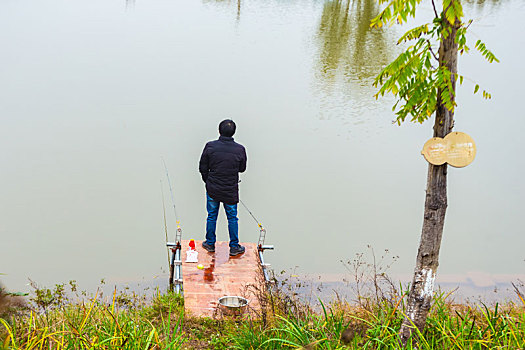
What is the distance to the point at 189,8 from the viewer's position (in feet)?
60.6

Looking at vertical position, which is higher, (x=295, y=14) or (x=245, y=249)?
(x=295, y=14)

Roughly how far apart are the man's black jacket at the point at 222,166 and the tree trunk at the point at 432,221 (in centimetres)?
255

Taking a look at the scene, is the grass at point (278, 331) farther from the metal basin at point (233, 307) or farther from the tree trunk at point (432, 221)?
the metal basin at point (233, 307)

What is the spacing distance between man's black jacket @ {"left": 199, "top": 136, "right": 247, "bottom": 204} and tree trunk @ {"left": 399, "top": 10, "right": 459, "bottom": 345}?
2.55 meters

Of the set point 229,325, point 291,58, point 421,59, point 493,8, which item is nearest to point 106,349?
point 229,325

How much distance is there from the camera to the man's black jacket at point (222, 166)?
5.66 m

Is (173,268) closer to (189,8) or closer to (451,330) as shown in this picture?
(451,330)

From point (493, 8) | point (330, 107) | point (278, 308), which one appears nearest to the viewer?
point (278, 308)

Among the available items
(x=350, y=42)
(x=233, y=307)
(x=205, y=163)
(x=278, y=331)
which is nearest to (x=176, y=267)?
(x=205, y=163)

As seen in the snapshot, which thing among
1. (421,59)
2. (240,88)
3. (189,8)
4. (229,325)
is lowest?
(229,325)

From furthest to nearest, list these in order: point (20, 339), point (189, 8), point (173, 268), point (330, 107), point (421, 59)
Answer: point (189, 8) < point (330, 107) < point (173, 268) < point (20, 339) < point (421, 59)

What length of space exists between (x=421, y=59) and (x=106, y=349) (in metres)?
2.33

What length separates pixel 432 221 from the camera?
135 inches

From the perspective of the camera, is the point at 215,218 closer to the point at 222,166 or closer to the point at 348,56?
the point at 222,166
